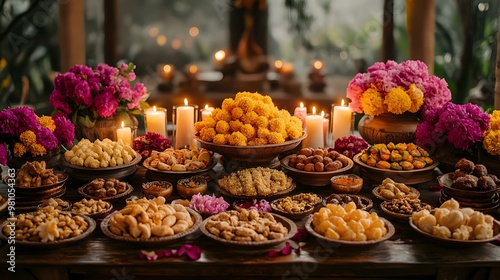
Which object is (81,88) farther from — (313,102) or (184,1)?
(184,1)

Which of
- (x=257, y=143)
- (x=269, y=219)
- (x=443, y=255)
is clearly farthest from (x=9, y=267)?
(x=443, y=255)

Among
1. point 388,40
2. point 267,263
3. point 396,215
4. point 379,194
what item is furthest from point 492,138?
point 388,40

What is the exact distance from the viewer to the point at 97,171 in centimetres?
315

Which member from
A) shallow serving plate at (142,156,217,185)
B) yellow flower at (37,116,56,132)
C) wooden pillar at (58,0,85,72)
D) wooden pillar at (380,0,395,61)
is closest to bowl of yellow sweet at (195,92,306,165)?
shallow serving plate at (142,156,217,185)

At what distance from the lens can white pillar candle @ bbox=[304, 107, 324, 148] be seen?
3746 millimetres

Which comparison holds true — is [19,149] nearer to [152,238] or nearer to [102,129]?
[102,129]

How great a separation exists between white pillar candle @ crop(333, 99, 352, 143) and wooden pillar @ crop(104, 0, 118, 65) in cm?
418

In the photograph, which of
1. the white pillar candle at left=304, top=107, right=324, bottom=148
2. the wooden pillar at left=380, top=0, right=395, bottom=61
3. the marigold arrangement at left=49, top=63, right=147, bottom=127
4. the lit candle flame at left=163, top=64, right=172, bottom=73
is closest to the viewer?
the marigold arrangement at left=49, top=63, right=147, bottom=127

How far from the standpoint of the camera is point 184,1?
948cm

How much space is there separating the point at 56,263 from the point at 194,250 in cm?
55

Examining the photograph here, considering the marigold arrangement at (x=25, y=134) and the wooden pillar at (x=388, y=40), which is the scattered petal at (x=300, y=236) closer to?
the marigold arrangement at (x=25, y=134)

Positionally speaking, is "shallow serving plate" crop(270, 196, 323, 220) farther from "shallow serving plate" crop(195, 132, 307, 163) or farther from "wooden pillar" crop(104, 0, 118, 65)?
"wooden pillar" crop(104, 0, 118, 65)

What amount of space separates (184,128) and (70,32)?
→ 8.86 feet

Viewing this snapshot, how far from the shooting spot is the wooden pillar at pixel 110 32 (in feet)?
23.9
